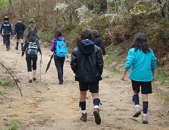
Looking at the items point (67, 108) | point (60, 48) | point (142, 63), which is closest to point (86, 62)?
point (142, 63)

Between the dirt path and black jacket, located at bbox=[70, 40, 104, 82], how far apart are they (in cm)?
99

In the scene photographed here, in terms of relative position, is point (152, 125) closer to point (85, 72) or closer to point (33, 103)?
point (85, 72)

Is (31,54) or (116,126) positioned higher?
(31,54)

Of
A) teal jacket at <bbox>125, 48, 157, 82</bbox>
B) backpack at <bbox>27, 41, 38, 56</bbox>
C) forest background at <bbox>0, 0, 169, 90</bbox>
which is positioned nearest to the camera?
teal jacket at <bbox>125, 48, 157, 82</bbox>

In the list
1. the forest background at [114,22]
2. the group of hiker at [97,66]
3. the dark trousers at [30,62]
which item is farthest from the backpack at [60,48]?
the group of hiker at [97,66]

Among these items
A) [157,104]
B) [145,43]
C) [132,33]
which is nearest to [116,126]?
[145,43]

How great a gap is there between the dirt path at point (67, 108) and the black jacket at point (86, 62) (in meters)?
0.99

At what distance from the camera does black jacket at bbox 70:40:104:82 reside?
6855 mm

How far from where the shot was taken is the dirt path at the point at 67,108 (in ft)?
23.0

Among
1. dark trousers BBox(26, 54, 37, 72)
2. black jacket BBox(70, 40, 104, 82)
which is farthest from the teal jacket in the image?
dark trousers BBox(26, 54, 37, 72)

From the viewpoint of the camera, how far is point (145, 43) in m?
7.19

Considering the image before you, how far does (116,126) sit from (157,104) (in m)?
2.56

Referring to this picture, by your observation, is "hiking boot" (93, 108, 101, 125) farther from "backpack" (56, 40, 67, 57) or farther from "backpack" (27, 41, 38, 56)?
"backpack" (27, 41, 38, 56)

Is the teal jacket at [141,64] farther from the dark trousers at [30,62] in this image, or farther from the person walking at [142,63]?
the dark trousers at [30,62]
